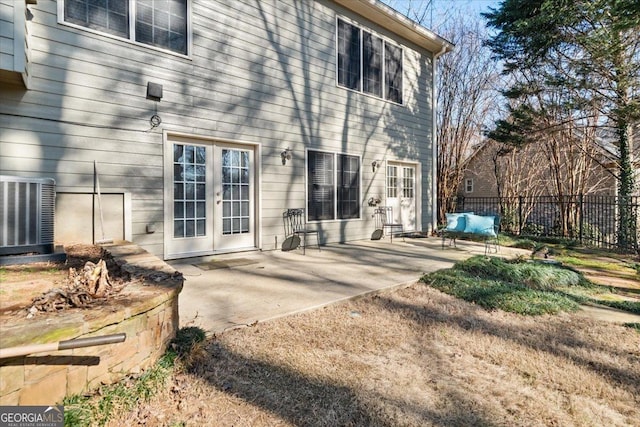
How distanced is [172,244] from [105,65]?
256 centimetres

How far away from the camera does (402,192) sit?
8742 mm

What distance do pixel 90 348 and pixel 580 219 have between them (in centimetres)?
1095

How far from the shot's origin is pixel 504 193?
13961 mm

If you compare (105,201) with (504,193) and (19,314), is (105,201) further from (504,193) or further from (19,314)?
(504,193)

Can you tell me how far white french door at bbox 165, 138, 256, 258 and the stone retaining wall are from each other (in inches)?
112

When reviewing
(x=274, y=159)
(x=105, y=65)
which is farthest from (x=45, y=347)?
(x=274, y=159)

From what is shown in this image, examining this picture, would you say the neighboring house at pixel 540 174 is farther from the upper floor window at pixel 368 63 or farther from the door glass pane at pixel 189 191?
the door glass pane at pixel 189 191

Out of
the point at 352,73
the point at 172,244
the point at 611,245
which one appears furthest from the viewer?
the point at 611,245

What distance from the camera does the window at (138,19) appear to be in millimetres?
4191

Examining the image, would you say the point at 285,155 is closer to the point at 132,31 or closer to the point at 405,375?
the point at 132,31

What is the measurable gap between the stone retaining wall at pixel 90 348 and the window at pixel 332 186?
451cm

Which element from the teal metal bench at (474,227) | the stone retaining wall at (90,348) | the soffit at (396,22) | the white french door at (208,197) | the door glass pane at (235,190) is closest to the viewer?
the stone retaining wall at (90,348)

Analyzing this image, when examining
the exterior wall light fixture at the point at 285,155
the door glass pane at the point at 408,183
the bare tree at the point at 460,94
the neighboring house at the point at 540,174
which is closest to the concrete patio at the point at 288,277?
the exterior wall light fixture at the point at 285,155

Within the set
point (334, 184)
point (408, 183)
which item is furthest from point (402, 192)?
point (334, 184)
